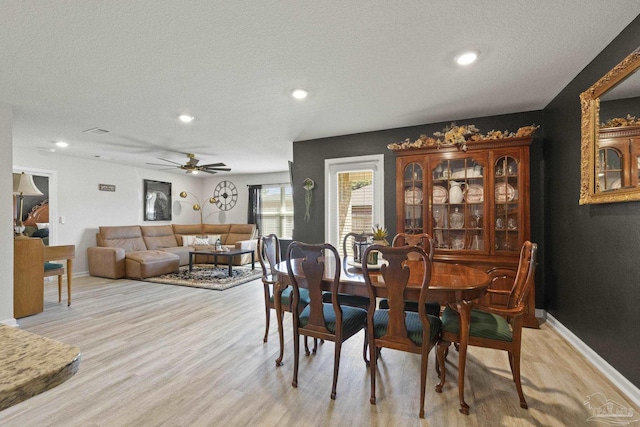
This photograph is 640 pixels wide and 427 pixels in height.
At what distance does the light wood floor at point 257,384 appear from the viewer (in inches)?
73.6

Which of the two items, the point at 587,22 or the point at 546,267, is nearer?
the point at 587,22

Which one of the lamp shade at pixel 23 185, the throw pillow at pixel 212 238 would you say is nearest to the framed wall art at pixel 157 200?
the throw pillow at pixel 212 238

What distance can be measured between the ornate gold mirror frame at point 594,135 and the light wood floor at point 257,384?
1332 millimetres

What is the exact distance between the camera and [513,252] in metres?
3.43

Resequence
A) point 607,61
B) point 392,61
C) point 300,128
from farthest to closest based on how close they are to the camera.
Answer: point 300,128 < point 392,61 < point 607,61

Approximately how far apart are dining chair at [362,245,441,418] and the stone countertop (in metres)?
1.46

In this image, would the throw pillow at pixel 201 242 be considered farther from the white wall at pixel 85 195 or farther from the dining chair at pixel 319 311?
Answer: the dining chair at pixel 319 311

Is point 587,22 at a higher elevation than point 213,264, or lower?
higher

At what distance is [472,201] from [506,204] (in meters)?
0.34

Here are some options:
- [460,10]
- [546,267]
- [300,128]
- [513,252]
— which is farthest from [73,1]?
[546,267]

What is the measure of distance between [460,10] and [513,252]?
2608 mm

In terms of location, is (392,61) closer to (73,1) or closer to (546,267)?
(73,1)

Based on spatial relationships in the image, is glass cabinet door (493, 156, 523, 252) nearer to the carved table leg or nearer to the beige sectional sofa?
the carved table leg

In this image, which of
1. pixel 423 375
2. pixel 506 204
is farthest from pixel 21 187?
pixel 506 204
